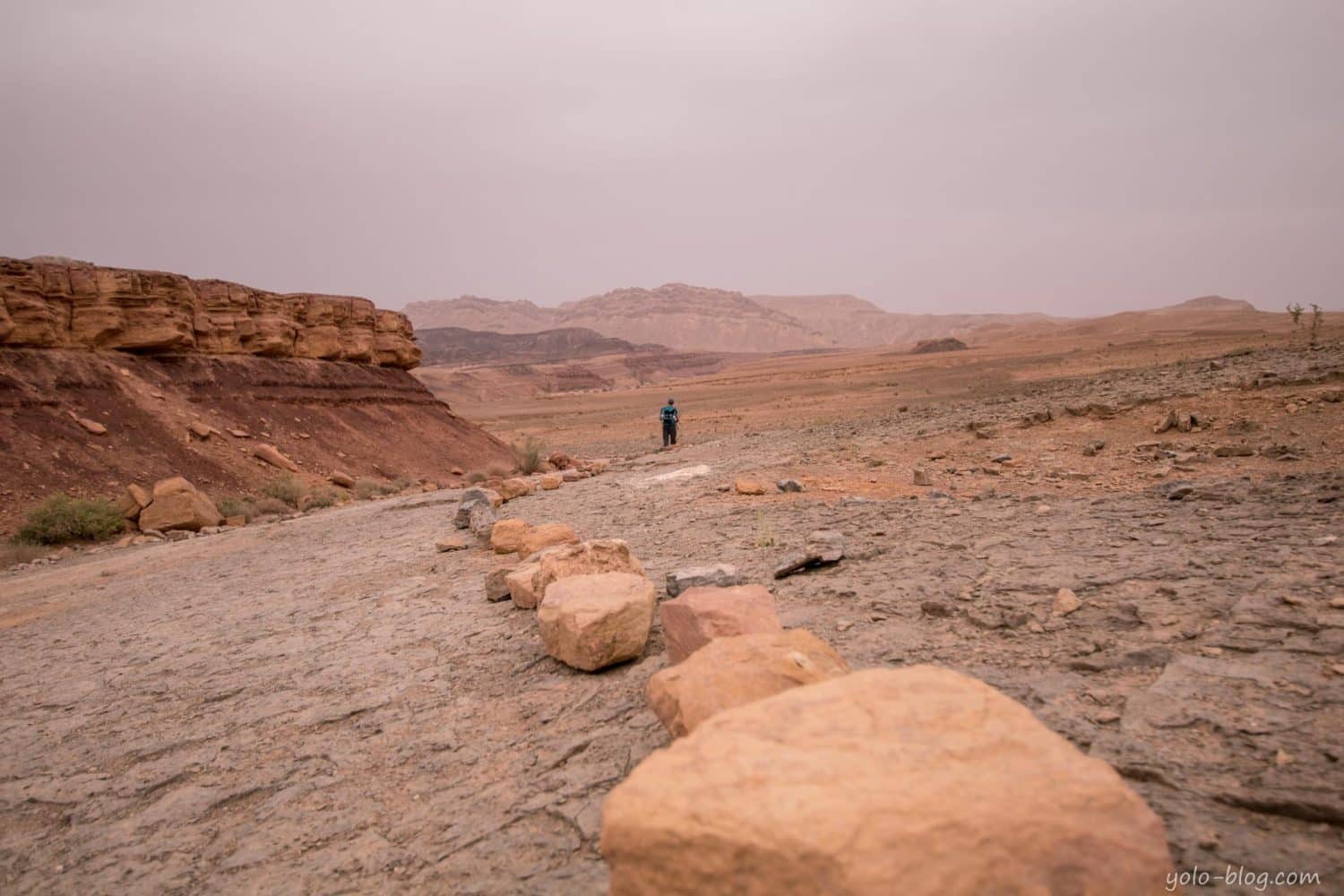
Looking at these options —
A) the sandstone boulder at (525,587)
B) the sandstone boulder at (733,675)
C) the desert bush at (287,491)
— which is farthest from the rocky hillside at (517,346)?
the sandstone boulder at (733,675)

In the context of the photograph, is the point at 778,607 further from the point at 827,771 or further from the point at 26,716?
the point at 26,716

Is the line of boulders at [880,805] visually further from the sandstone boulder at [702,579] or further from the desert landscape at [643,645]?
the sandstone boulder at [702,579]

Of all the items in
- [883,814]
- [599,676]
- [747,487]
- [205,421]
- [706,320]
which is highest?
[706,320]

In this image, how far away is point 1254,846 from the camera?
1.58 m

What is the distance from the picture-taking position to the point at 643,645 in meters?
3.31

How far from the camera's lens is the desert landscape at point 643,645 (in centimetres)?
208

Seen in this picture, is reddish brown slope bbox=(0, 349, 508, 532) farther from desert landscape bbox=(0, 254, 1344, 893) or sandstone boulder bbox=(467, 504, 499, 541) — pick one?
sandstone boulder bbox=(467, 504, 499, 541)

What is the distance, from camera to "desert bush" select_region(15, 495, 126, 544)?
1095 centimetres

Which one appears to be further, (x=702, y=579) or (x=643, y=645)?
(x=702, y=579)

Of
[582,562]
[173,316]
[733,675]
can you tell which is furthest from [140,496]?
[733,675]

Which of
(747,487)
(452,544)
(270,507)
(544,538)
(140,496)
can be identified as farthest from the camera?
(270,507)

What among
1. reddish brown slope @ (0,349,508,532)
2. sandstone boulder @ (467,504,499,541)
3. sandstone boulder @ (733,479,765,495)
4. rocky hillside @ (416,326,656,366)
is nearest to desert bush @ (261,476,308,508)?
reddish brown slope @ (0,349,508,532)

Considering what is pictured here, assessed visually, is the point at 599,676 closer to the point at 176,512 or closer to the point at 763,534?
the point at 763,534

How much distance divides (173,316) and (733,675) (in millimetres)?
21811
